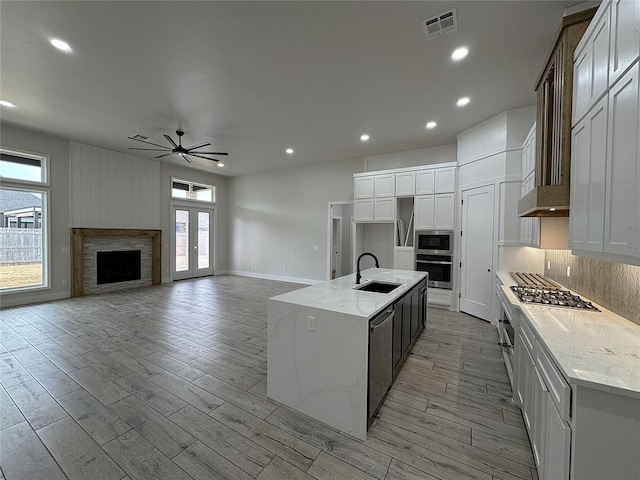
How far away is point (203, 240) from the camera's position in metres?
9.05

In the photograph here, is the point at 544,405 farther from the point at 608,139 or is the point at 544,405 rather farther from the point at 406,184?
the point at 406,184

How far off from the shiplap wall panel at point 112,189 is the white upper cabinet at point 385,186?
6.14 meters

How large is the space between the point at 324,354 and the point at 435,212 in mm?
4245

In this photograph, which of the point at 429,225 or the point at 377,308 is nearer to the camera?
the point at 377,308

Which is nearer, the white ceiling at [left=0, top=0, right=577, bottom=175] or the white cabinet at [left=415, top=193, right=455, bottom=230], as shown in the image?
the white ceiling at [left=0, top=0, right=577, bottom=175]

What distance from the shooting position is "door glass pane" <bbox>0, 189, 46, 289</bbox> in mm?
5180

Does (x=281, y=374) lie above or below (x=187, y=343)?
above

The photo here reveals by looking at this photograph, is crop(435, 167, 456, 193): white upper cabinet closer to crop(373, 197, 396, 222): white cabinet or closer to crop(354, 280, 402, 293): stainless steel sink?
crop(373, 197, 396, 222): white cabinet

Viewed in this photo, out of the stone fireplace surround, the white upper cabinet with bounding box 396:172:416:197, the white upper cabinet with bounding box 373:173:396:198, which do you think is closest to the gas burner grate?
the white upper cabinet with bounding box 396:172:416:197

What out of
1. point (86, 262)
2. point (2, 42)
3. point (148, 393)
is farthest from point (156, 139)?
point (148, 393)

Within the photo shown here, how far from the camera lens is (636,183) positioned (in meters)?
1.29

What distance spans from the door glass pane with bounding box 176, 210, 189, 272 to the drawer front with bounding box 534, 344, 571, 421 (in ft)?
29.0

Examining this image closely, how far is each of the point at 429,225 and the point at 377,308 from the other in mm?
3829

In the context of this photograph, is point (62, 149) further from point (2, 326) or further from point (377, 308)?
point (377, 308)
